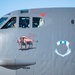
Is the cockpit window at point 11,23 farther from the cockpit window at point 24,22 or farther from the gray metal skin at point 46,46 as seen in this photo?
the cockpit window at point 24,22

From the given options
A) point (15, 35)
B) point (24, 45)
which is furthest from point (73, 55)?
point (15, 35)

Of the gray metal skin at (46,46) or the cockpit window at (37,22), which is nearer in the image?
the gray metal skin at (46,46)

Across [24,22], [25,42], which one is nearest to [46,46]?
[25,42]

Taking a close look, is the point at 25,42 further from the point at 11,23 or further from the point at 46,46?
the point at 11,23

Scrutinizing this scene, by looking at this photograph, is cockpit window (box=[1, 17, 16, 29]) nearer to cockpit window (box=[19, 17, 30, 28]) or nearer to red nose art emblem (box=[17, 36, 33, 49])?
cockpit window (box=[19, 17, 30, 28])

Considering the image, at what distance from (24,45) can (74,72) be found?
3.00m

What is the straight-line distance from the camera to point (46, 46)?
27.3 feet

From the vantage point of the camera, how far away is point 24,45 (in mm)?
8328

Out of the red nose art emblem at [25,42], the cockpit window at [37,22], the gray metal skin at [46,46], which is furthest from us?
the cockpit window at [37,22]

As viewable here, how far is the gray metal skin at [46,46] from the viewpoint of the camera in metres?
8.20

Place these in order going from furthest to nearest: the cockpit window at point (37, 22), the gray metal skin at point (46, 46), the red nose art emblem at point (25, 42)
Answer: the cockpit window at point (37, 22) → the red nose art emblem at point (25, 42) → the gray metal skin at point (46, 46)

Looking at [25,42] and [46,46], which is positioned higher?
[25,42]

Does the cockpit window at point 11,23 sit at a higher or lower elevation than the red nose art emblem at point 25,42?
higher

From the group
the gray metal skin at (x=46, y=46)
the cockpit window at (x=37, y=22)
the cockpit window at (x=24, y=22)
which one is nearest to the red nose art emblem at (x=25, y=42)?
the gray metal skin at (x=46, y=46)
